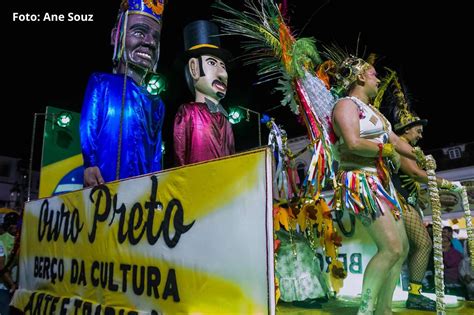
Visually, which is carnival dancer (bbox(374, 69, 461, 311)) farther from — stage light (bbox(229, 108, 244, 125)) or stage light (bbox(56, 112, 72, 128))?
stage light (bbox(56, 112, 72, 128))

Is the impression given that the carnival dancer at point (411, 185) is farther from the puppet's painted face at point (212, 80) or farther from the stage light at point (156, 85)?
the stage light at point (156, 85)

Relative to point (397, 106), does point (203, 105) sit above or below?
above

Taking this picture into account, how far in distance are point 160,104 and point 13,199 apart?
27.4 metres

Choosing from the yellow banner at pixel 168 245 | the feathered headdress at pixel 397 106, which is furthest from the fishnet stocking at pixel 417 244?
the yellow banner at pixel 168 245

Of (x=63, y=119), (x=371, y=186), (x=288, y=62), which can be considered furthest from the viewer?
(x=63, y=119)

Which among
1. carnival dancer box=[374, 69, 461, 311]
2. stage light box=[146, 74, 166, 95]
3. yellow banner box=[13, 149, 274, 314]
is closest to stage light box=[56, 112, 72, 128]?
stage light box=[146, 74, 166, 95]

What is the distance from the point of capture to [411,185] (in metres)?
3.35

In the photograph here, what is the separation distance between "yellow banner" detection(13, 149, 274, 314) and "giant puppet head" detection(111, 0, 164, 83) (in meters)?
1.64

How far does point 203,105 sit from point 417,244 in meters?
2.25

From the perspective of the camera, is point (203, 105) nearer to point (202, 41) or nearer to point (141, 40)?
point (202, 41)

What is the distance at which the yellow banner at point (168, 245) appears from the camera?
1699 millimetres

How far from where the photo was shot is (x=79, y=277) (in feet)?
Result: 9.17

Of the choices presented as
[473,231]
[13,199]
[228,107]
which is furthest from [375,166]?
[13,199]

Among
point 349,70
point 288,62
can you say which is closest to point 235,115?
point 288,62
